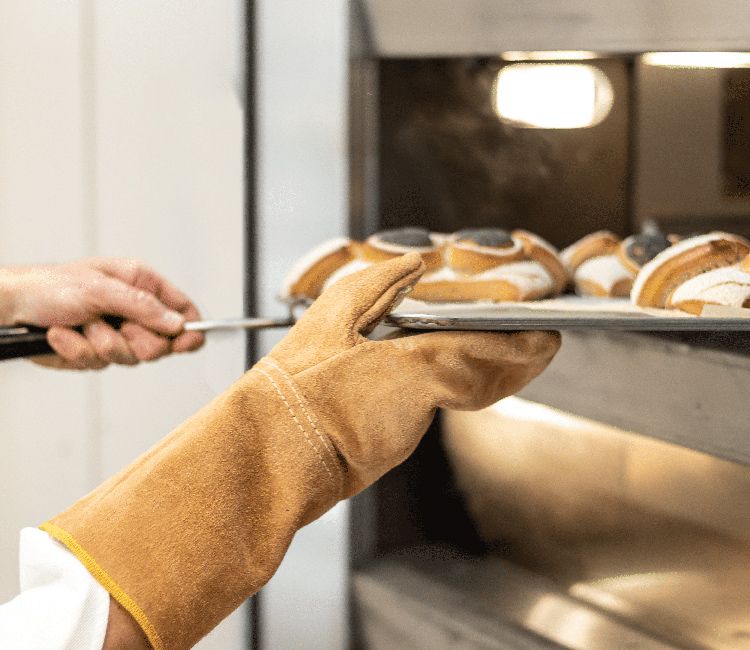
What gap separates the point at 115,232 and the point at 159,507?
965 millimetres

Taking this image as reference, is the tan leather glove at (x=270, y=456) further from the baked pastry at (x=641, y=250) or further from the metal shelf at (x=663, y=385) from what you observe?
the baked pastry at (x=641, y=250)

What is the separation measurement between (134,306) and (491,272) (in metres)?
0.37

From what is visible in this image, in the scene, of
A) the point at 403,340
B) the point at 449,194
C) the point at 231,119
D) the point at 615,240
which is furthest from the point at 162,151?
the point at 403,340

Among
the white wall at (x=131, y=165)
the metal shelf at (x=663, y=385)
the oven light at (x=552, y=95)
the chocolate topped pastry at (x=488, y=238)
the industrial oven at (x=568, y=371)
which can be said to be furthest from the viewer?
the white wall at (x=131, y=165)

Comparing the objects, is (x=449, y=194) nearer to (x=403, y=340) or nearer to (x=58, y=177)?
(x=58, y=177)

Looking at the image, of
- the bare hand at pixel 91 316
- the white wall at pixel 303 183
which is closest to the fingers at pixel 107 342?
the bare hand at pixel 91 316

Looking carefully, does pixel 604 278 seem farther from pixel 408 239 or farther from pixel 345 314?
pixel 345 314

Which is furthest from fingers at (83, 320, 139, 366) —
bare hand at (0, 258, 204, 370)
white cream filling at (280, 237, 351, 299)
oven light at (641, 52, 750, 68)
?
oven light at (641, 52, 750, 68)

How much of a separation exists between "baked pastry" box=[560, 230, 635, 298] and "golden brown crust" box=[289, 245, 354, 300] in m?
0.25

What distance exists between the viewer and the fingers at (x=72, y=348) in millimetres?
903

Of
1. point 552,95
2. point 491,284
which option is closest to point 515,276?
point 491,284

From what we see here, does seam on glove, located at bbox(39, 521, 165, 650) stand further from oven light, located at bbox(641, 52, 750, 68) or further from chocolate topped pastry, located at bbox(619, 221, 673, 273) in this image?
oven light, located at bbox(641, 52, 750, 68)

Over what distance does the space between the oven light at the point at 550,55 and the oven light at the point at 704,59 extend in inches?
Answer: 3.0

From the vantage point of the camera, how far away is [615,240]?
1.06 metres
